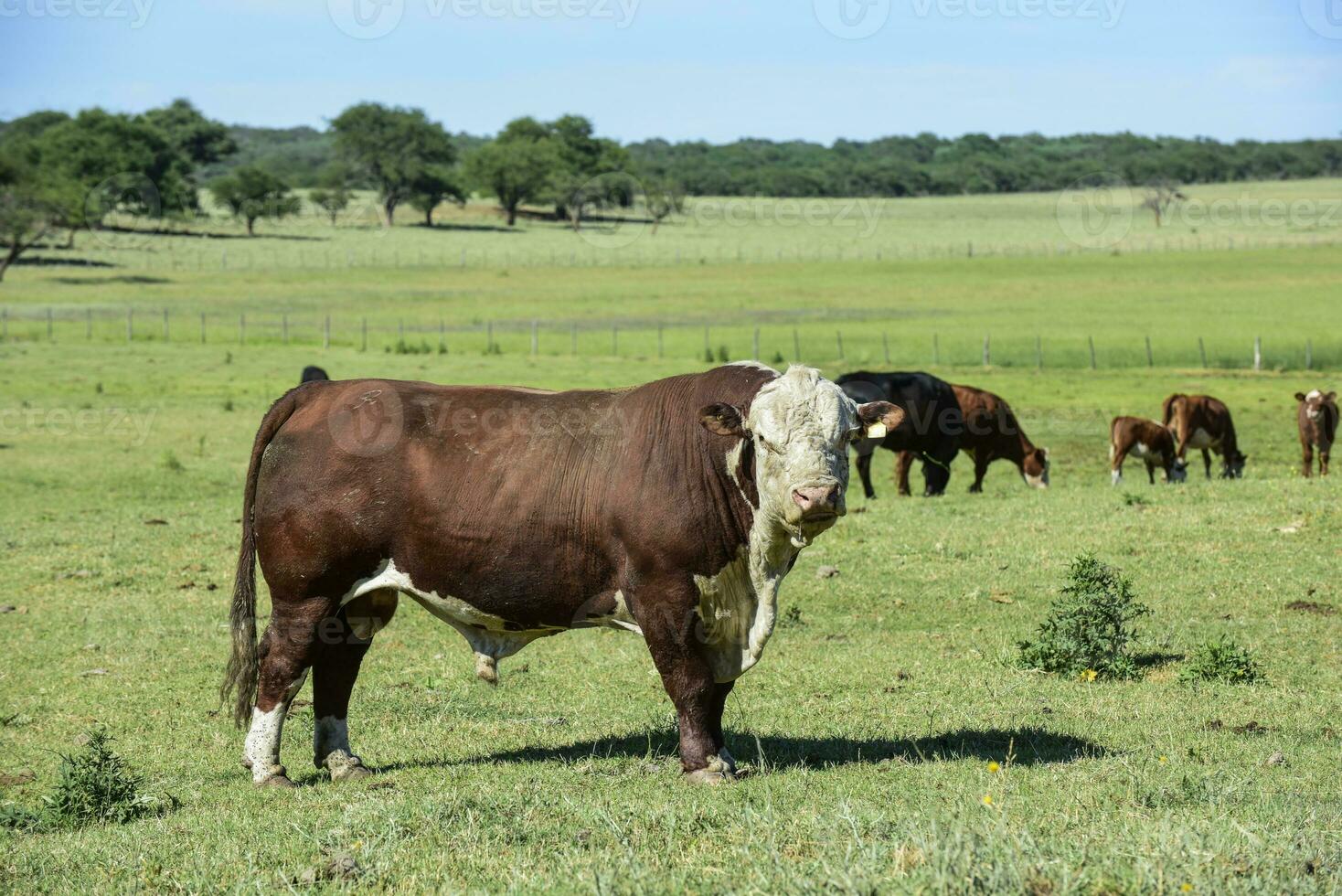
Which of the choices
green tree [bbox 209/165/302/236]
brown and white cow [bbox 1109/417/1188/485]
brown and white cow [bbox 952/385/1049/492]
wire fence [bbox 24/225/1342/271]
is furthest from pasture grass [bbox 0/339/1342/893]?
green tree [bbox 209/165/302/236]

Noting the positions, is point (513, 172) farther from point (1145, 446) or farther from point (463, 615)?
point (463, 615)

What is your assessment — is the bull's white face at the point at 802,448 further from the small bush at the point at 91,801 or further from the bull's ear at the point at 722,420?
the small bush at the point at 91,801

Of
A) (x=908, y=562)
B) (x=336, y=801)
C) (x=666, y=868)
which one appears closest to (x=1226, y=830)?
(x=666, y=868)

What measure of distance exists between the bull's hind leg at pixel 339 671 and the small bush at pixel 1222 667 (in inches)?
246

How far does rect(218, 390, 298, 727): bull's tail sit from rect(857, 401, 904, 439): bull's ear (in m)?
3.62

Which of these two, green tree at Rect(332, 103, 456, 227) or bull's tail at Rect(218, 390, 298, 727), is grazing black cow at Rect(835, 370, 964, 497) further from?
green tree at Rect(332, 103, 456, 227)

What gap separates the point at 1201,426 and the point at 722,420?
22.0 meters
